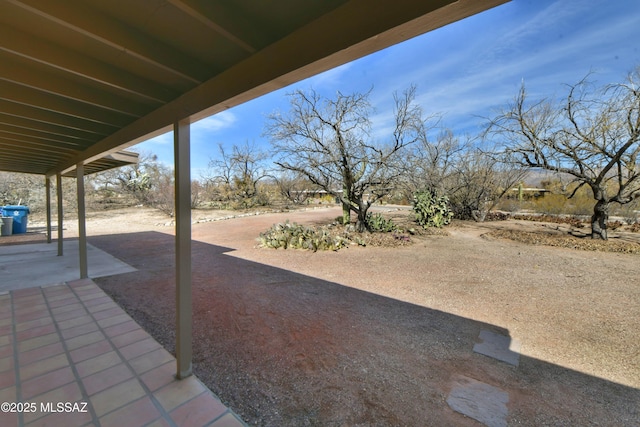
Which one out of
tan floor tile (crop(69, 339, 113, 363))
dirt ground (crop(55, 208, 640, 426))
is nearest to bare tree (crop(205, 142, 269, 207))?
dirt ground (crop(55, 208, 640, 426))

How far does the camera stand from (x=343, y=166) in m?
7.63

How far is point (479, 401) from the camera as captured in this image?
171cm

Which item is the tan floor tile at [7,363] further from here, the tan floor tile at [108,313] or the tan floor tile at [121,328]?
the tan floor tile at [108,313]

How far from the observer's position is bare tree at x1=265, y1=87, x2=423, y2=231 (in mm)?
7047

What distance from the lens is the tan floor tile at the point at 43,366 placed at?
1897 mm

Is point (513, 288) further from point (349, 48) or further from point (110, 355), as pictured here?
point (110, 355)

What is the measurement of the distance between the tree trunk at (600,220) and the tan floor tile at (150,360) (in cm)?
1020

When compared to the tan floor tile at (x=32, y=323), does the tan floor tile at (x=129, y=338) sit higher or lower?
lower

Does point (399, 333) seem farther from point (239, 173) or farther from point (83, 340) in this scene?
point (239, 173)

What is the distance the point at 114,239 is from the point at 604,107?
14.1 metres

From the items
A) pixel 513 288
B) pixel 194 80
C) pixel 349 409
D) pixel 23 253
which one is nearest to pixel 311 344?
pixel 349 409

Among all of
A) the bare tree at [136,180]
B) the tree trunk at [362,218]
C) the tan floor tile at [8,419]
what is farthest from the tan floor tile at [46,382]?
the bare tree at [136,180]

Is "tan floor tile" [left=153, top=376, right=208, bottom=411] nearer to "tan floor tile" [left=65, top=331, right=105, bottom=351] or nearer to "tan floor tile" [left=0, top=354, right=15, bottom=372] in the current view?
"tan floor tile" [left=65, top=331, right=105, bottom=351]

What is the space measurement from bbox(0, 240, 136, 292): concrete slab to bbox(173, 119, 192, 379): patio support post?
11.7ft
